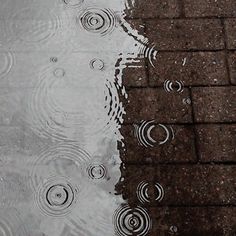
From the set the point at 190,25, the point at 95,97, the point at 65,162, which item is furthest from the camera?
the point at 190,25

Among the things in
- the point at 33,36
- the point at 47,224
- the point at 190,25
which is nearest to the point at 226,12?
the point at 190,25

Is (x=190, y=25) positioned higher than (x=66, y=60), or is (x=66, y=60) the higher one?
(x=190, y=25)

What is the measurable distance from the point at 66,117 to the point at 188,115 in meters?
0.54

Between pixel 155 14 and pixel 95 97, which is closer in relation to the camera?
pixel 95 97

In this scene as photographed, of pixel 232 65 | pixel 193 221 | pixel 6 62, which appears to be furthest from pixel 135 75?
pixel 193 221

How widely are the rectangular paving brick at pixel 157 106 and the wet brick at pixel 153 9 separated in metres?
0.41

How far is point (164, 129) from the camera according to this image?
1807 mm

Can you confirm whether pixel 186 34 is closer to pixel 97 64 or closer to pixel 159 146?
pixel 97 64

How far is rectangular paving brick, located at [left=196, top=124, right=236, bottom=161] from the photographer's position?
5.79 feet

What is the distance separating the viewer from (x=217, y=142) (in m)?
1.79

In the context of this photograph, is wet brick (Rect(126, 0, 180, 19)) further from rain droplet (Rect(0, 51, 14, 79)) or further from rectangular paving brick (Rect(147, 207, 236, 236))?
rectangular paving brick (Rect(147, 207, 236, 236))

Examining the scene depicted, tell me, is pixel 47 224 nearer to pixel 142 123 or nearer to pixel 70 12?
pixel 142 123

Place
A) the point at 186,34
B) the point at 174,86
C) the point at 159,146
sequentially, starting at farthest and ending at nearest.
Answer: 1. the point at 186,34
2. the point at 174,86
3. the point at 159,146

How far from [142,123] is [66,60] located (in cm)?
47
